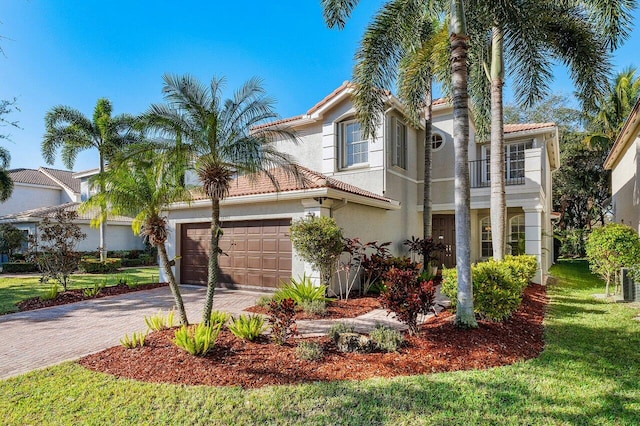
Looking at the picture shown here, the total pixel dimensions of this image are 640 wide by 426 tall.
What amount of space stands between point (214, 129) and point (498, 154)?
8.64m

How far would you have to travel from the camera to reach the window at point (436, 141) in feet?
56.4

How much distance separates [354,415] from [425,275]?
10.5 metres

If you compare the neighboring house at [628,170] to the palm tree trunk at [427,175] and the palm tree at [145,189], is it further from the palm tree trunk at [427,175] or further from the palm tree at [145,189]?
the palm tree at [145,189]

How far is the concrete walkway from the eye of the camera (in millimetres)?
6762

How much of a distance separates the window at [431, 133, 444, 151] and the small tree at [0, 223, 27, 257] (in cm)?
2632

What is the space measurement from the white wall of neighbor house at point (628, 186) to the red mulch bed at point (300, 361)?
39.0 ft

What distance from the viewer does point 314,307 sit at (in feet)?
31.1

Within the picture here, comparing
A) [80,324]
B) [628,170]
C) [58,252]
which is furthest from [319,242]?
[628,170]

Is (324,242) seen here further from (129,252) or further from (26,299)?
(129,252)

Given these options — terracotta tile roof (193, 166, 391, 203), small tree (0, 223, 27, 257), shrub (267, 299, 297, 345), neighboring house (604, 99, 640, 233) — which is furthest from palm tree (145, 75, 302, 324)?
small tree (0, 223, 27, 257)

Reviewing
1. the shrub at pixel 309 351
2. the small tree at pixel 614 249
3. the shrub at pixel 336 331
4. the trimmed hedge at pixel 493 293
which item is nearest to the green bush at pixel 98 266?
the shrub at pixel 336 331

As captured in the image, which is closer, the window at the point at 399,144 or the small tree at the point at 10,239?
the window at the point at 399,144

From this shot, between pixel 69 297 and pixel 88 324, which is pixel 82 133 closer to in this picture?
pixel 69 297

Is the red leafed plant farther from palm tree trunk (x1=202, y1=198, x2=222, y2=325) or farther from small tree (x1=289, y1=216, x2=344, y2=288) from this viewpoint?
small tree (x1=289, y1=216, x2=344, y2=288)
